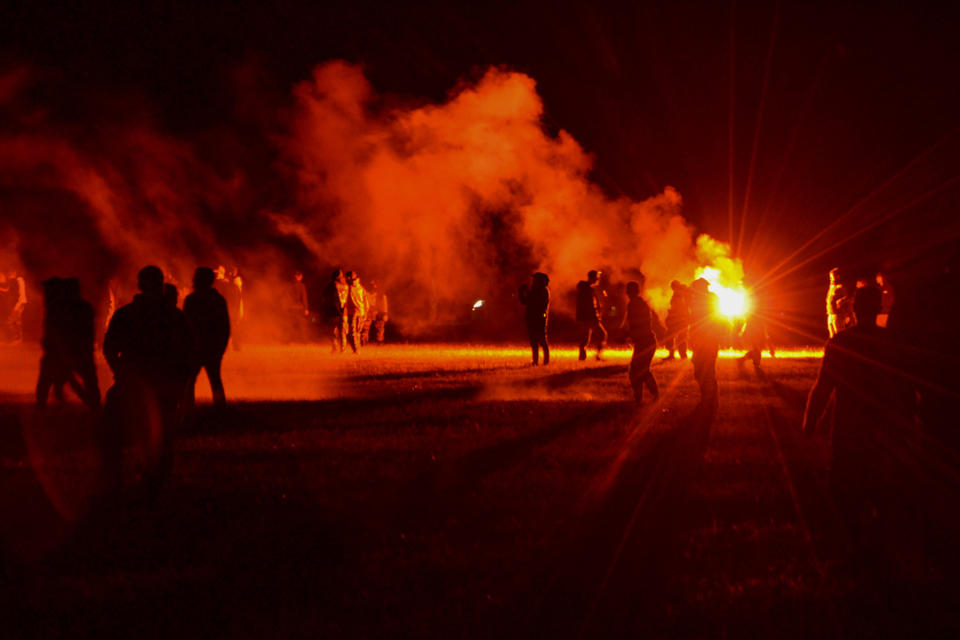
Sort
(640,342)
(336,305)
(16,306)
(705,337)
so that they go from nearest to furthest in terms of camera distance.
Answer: (705,337), (640,342), (336,305), (16,306)

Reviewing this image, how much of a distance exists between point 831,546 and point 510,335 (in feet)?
86.1

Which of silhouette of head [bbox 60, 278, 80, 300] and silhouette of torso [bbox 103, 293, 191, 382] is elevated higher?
silhouette of head [bbox 60, 278, 80, 300]

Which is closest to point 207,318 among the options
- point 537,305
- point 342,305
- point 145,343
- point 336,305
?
point 145,343

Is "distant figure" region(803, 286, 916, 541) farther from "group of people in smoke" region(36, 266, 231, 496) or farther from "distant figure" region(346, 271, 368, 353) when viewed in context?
"distant figure" region(346, 271, 368, 353)

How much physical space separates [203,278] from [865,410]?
690 cm

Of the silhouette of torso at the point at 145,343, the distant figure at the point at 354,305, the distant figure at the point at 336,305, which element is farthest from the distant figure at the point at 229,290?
the silhouette of torso at the point at 145,343

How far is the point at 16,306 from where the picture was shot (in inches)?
927

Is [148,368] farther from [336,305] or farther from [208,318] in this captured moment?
[336,305]

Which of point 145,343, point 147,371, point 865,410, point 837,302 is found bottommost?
point 865,410

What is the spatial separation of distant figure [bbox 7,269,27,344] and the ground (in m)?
15.4

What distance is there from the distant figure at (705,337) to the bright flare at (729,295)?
1016cm

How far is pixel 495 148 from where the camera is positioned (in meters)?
23.0

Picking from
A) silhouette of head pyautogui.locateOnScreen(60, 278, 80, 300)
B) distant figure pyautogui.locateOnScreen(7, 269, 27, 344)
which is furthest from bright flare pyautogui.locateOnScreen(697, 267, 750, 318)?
distant figure pyautogui.locateOnScreen(7, 269, 27, 344)

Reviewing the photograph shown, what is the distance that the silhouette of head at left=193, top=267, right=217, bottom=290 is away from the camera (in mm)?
9281
